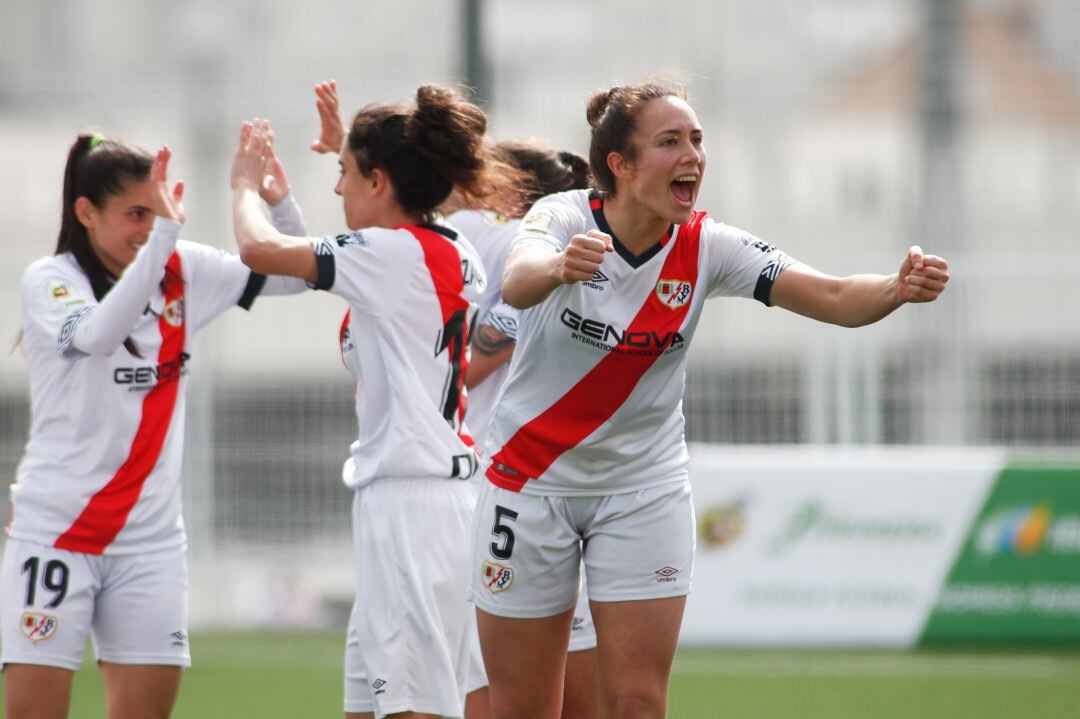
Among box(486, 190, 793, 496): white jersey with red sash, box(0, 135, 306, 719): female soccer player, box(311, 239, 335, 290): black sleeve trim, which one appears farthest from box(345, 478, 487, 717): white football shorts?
box(0, 135, 306, 719): female soccer player

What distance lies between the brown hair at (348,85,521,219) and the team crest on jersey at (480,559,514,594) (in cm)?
109

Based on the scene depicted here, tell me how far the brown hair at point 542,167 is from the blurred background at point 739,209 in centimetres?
482

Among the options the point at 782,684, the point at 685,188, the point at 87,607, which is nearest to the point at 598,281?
the point at 685,188

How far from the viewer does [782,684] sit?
8.48 metres

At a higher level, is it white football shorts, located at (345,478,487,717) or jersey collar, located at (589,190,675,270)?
jersey collar, located at (589,190,675,270)

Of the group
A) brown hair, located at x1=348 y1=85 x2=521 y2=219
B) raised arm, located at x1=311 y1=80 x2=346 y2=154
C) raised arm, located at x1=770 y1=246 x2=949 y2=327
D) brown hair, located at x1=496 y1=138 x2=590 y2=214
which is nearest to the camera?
raised arm, located at x1=770 y1=246 x2=949 y2=327

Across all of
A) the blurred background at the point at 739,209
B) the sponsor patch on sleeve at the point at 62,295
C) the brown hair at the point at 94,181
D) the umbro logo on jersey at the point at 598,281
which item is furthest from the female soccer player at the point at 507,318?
the blurred background at the point at 739,209

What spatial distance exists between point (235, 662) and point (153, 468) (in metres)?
5.12

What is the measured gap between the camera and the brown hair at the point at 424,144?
4.44 metres

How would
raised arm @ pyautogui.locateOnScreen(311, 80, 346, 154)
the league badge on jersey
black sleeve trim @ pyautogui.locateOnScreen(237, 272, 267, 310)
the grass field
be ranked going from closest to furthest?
the league badge on jersey
black sleeve trim @ pyautogui.locateOnScreen(237, 272, 267, 310)
raised arm @ pyautogui.locateOnScreen(311, 80, 346, 154)
the grass field

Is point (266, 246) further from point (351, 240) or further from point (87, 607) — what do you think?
point (87, 607)

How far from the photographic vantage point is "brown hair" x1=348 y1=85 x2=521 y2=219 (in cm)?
444

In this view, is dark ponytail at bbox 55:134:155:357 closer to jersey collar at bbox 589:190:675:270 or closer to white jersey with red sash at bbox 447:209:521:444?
white jersey with red sash at bbox 447:209:521:444

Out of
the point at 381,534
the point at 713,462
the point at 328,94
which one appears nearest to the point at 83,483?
the point at 381,534
